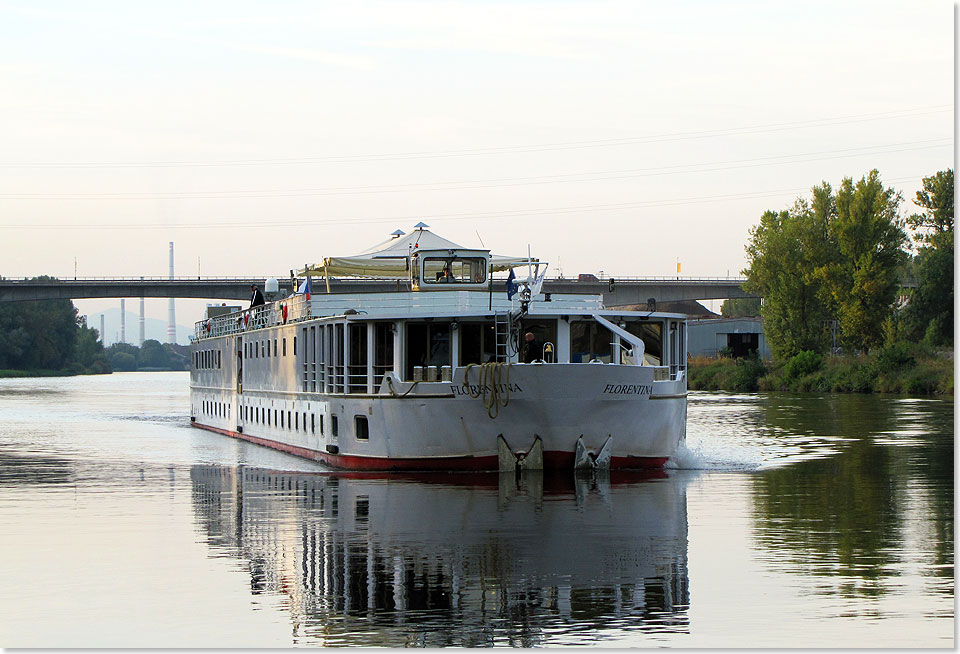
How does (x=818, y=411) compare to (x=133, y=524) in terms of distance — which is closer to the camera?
(x=133, y=524)

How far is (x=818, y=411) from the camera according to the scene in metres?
56.2

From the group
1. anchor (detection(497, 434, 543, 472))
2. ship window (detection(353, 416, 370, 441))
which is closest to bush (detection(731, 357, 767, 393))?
ship window (detection(353, 416, 370, 441))

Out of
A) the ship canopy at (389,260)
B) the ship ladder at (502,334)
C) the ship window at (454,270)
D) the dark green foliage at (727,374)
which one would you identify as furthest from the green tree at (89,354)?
the ship ladder at (502,334)

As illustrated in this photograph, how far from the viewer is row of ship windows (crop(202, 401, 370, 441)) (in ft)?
94.1

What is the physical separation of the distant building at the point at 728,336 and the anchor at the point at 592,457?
87859 millimetres

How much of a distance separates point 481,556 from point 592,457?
1014 cm

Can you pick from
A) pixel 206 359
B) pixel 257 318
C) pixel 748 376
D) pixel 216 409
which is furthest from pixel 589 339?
pixel 748 376

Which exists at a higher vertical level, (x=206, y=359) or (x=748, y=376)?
(x=206, y=359)

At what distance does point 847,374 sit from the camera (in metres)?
76.4

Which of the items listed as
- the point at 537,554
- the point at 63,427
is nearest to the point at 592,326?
the point at 537,554

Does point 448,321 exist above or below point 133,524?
above

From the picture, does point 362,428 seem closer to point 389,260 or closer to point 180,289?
point 389,260

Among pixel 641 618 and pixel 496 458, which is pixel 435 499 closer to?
pixel 496 458

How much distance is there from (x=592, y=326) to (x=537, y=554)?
12510 mm
